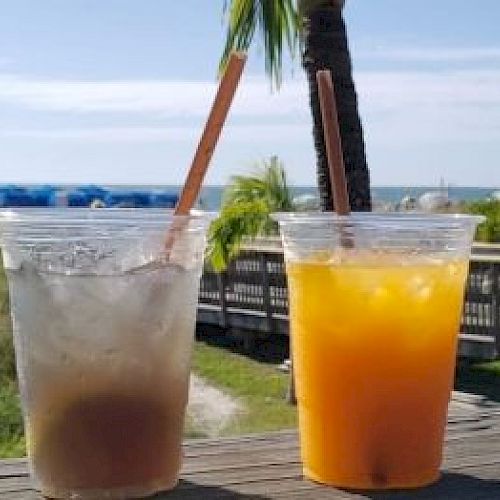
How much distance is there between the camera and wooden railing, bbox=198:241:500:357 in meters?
9.76

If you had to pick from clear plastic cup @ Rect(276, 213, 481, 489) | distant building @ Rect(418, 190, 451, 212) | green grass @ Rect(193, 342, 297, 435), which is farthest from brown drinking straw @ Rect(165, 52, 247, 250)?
distant building @ Rect(418, 190, 451, 212)

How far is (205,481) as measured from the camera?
215 cm

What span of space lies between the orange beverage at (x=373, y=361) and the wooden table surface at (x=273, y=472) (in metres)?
0.06

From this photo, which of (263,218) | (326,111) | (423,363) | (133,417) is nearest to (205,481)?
(133,417)

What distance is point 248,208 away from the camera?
9.57 m

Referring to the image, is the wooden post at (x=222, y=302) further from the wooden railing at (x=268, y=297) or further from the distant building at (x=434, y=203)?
the distant building at (x=434, y=203)

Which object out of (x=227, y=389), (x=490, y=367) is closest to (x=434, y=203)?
(x=490, y=367)

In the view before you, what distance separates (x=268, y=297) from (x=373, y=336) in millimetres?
9620

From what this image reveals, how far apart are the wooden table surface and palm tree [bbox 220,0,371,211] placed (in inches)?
150

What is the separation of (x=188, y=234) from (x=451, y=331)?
0.50 metres

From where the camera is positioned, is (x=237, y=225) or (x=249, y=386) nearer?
(x=237, y=225)

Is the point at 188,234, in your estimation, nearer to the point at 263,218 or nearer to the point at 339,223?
the point at 339,223

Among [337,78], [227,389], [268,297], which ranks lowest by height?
[227,389]

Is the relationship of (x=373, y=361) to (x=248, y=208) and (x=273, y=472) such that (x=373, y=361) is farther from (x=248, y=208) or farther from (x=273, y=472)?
(x=248, y=208)
